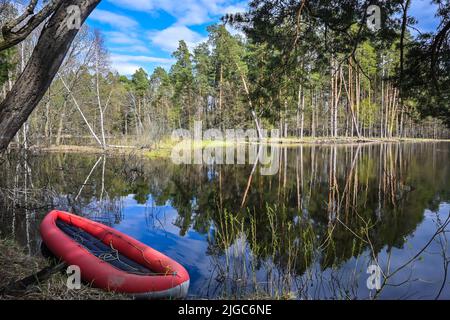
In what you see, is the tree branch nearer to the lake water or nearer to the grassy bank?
the grassy bank

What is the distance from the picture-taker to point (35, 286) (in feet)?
12.0

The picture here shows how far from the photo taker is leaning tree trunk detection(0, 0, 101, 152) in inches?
108

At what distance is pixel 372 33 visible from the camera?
264 inches

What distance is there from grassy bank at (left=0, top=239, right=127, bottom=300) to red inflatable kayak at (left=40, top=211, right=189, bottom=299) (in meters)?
0.24

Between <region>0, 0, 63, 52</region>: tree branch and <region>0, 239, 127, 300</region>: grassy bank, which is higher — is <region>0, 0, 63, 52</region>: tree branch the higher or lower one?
the higher one

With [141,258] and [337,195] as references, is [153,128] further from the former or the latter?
[141,258]

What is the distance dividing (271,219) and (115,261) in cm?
343

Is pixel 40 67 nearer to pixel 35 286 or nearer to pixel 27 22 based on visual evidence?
pixel 27 22

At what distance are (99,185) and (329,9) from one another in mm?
11162

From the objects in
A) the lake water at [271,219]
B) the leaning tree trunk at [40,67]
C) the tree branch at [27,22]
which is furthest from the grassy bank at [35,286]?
the tree branch at [27,22]

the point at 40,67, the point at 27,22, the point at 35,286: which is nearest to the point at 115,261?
the point at 35,286

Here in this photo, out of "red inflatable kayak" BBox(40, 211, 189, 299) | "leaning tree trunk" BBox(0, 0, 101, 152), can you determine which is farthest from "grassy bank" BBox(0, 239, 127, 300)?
"leaning tree trunk" BBox(0, 0, 101, 152)

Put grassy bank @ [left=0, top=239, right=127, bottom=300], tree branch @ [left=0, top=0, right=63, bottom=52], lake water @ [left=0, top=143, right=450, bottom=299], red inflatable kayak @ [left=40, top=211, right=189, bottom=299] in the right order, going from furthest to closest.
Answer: lake water @ [left=0, top=143, right=450, bottom=299] < red inflatable kayak @ [left=40, top=211, right=189, bottom=299] < grassy bank @ [left=0, top=239, right=127, bottom=300] < tree branch @ [left=0, top=0, right=63, bottom=52]
